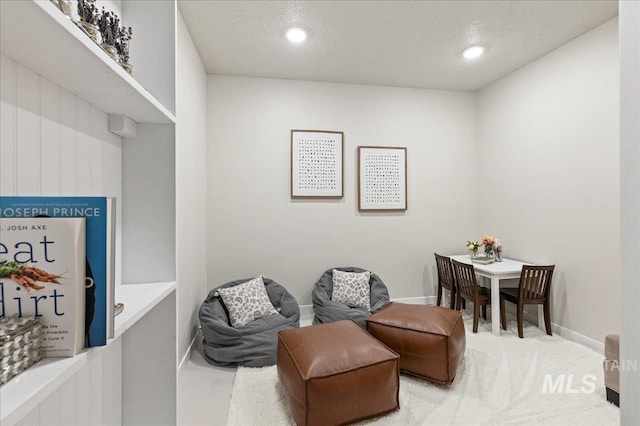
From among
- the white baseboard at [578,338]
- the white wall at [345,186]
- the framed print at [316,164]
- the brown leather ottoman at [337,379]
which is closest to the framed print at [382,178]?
the white wall at [345,186]

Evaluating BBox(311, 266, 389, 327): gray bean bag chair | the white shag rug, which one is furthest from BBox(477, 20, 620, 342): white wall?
BBox(311, 266, 389, 327): gray bean bag chair

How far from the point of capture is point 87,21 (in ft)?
2.58

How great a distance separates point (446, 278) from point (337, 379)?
2228mm

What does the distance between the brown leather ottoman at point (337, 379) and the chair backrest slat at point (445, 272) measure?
1746mm

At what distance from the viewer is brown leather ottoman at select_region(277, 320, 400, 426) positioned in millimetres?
1660

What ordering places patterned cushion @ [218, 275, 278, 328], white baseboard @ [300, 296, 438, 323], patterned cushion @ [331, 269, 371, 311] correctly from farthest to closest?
1. white baseboard @ [300, 296, 438, 323]
2. patterned cushion @ [331, 269, 371, 311]
3. patterned cushion @ [218, 275, 278, 328]

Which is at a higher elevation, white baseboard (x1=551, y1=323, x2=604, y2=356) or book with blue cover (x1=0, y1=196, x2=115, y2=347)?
book with blue cover (x1=0, y1=196, x2=115, y2=347)

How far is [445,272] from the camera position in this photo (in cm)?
347

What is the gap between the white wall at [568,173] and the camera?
2.49 meters

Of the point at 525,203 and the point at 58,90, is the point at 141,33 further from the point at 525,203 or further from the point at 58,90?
the point at 525,203

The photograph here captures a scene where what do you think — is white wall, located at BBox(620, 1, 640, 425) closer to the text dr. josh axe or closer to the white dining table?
the text dr. josh axe

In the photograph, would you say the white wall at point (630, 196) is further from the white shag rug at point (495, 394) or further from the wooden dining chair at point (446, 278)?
the wooden dining chair at point (446, 278)

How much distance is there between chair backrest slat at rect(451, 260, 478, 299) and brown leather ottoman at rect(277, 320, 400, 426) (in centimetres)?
151

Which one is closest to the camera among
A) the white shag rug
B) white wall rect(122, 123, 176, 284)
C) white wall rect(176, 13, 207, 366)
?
white wall rect(122, 123, 176, 284)
